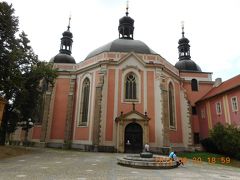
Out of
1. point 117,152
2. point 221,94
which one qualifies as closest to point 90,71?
point 117,152

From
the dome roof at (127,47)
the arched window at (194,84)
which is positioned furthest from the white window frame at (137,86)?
the arched window at (194,84)

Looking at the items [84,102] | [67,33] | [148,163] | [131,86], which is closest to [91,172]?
[148,163]

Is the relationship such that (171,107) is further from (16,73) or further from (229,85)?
(16,73)

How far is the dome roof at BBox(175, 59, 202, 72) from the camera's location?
34.2 meters

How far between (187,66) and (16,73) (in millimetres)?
25666

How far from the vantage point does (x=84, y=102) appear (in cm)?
2639

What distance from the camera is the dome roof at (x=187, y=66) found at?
34.2 m

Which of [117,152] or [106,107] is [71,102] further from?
[117,152]

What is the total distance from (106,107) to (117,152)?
5017mm

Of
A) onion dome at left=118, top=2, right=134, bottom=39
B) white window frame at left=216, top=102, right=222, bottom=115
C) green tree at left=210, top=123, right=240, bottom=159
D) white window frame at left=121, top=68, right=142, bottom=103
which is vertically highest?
onion dome at left=118, top=2, right=134, bottom=39

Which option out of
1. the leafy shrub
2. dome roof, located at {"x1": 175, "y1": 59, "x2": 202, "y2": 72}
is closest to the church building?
dome roof, located at {"x1": 175, "y1": 59, "x2": 202, "y2": 72}

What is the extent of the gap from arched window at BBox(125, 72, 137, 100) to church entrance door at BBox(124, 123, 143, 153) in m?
3.37

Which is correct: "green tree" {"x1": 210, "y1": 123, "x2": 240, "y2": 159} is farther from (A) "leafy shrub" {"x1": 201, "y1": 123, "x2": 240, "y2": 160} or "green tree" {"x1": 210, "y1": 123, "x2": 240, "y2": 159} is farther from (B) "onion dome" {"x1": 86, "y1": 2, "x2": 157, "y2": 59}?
(B) "onion dome" {"x1": 86, "y1": 2, "x2": 157, "y2": 59}

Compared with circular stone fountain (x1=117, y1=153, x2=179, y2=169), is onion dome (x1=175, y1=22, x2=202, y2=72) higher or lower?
higher
